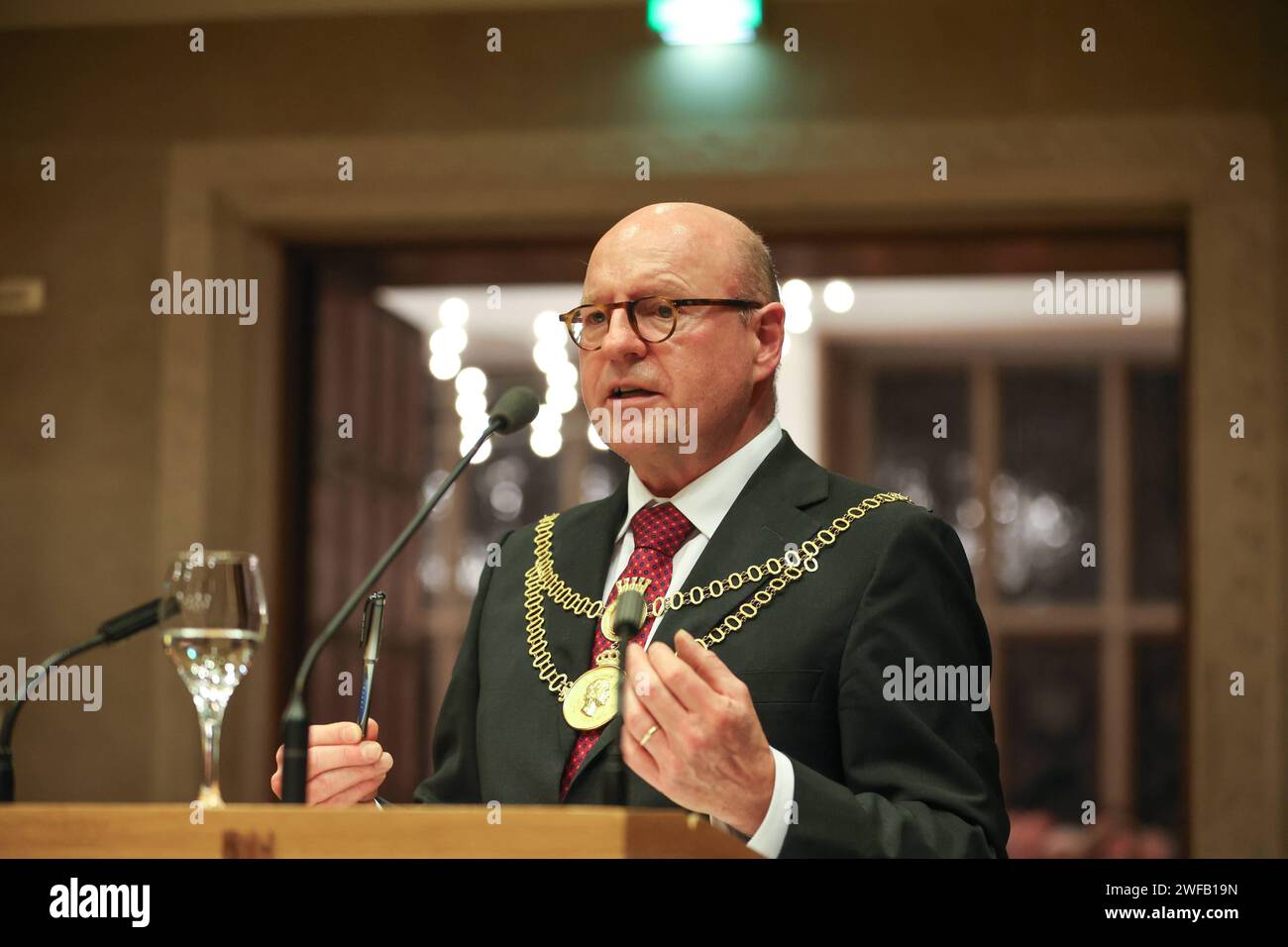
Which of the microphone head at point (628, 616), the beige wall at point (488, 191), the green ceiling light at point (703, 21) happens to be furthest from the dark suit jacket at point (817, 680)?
the green ceiling light at point (703, 21)

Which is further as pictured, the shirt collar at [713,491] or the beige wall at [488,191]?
the beige wall at [488,191]

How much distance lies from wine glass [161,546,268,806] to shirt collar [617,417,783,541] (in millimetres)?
665

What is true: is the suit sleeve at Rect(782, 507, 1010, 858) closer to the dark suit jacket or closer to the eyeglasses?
the dark suit jacket

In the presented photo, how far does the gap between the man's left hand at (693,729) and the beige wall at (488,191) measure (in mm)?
2725

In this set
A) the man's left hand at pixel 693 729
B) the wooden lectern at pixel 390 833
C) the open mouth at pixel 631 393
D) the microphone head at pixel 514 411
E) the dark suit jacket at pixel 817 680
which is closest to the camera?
the wooden lectern at pixel 390 833

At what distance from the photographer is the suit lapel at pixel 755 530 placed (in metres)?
1.92

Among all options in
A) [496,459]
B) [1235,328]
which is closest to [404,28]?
[1235,328]

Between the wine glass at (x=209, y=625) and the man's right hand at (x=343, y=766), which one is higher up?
the wine glass at (x=209, y=625)

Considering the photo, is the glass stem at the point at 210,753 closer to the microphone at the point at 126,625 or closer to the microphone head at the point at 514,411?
the microphone at the point at 126,625

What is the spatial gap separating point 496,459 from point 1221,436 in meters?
4.89

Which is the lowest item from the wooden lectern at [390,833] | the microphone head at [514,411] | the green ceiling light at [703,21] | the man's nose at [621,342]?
the wooden lectern at [390,833]

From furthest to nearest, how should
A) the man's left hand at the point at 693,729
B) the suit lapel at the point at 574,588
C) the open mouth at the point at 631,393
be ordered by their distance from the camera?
1. the open mouth at the point at 631,393
2. the suit lapel at the point at 574,588
3. the man's left hand at the point at 693,729

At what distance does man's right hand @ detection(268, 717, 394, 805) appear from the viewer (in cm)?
170

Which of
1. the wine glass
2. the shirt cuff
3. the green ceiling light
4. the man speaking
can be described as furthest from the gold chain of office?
the green ceiling light
